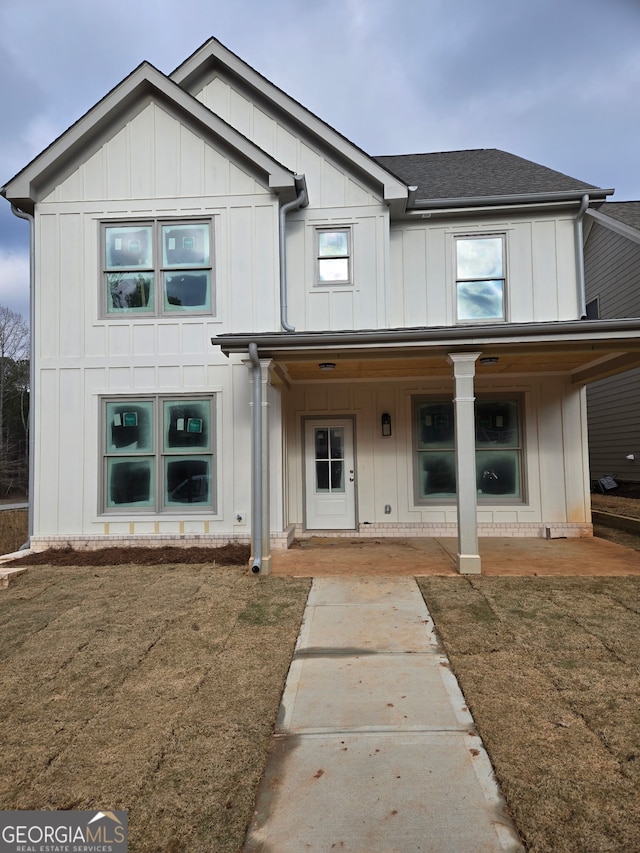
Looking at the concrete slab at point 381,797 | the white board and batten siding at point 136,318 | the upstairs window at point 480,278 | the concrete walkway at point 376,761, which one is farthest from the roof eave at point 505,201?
the concrete slab at point 381,797

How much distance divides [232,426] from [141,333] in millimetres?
2037

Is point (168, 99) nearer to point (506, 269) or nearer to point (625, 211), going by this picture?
point (506, 269)

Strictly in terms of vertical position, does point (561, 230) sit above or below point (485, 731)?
above

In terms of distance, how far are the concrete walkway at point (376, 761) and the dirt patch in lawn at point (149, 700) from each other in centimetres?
16

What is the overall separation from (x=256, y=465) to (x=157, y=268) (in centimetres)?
371

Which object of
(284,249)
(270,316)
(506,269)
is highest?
(284,249)

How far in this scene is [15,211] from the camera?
26.7ft

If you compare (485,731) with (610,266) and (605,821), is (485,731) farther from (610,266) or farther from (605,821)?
(610,266)

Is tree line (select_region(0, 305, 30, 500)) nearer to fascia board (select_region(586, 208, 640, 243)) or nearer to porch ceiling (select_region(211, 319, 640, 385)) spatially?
porch ceiling (select_region(211, 319, 640, 385))

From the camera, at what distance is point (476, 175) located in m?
9.47

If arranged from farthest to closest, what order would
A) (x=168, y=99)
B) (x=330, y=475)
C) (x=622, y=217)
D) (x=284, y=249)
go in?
(x=622, y=217)
(x=330, y=475)
(x=284, y=249)
(x=168, y=99)

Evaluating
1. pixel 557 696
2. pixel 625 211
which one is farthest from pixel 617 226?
pixel 557 696

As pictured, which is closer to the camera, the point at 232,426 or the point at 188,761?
the point at 188,761

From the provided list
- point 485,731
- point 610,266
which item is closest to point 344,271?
point 485,731
